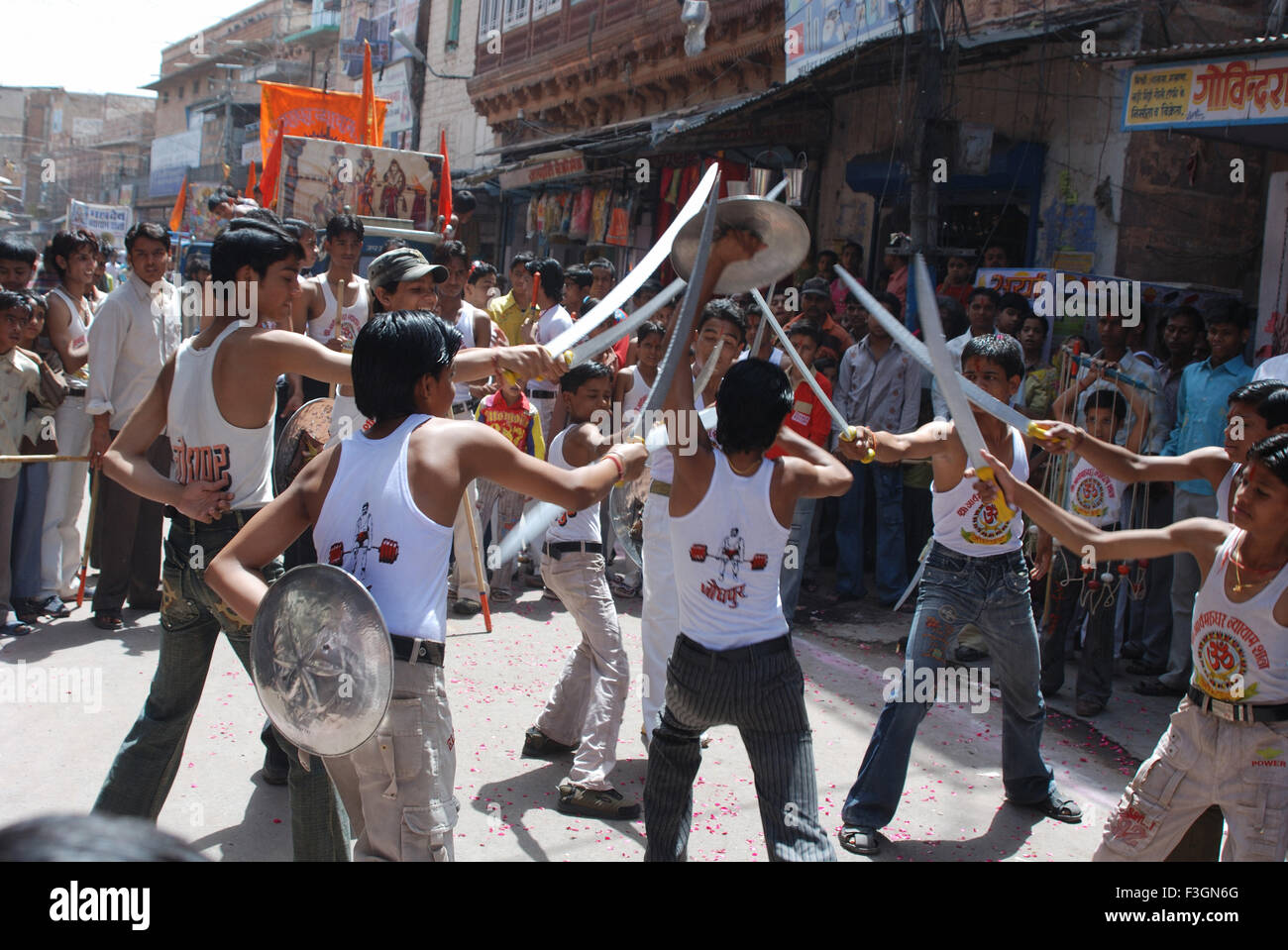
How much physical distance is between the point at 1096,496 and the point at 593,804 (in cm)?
360

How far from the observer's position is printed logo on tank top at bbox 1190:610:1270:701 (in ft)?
9.78

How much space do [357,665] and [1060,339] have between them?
7288 millimetres

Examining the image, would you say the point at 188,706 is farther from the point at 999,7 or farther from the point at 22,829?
the point at 999,7

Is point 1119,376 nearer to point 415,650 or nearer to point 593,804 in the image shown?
point 593,804

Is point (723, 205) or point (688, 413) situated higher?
point (723, 205)

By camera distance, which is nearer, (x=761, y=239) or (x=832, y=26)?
(x=761, y=239)

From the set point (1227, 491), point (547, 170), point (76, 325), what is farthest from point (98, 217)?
point (1227, 491)

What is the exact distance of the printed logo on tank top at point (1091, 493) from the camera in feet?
20.2

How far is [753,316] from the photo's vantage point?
825cm

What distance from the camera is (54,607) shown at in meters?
6.63

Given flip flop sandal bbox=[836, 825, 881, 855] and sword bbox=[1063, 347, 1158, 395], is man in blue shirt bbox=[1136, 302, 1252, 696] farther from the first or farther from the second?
flip flop sandal bbox=[836, 825, 881, 855]

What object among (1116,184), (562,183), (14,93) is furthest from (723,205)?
(14,93)

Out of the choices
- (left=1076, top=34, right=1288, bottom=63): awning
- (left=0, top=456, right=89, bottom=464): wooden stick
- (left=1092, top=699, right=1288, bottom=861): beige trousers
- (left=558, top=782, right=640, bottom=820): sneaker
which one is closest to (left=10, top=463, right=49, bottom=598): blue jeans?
(left=0, top=456, right=89, bottom=464): wooden stick
